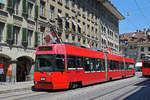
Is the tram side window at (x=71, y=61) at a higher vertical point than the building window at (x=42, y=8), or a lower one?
lower

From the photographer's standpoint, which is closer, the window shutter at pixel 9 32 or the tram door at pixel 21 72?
the window shutter at pixel 9 32

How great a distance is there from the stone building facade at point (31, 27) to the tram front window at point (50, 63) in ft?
17.0

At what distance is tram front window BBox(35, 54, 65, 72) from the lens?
12.0 meters

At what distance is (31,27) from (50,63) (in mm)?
10545

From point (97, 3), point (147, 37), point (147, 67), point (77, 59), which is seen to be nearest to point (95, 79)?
point (77, 59)

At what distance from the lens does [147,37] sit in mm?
71000

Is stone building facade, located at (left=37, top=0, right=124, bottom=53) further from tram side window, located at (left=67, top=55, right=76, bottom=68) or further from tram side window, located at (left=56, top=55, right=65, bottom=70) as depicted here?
tram side window, located at (left=56, top=55, right=65, bottom=70)

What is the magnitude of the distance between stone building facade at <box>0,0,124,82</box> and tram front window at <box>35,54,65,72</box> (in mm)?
5187

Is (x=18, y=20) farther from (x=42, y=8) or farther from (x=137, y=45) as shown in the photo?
(x=137, y=45)

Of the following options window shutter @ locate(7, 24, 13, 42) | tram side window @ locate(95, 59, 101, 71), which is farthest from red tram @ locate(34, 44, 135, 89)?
window shutter @ locate(7, 24, 13, 42)

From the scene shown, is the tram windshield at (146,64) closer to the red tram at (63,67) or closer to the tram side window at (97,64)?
the tram side window at (97,64)

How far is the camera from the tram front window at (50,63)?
12016 mm

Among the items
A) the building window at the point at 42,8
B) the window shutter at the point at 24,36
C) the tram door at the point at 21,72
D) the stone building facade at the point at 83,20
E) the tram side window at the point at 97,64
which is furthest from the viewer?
the stone building facade at the point at 83,20

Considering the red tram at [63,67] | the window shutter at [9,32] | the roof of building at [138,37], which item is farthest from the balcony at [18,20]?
the roof of building at [138,37]
